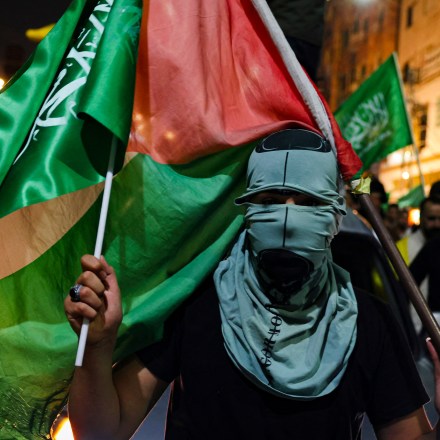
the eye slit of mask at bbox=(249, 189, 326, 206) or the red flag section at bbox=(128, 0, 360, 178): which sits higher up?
the red flag section at bbox=(128, 0, 360, 178)

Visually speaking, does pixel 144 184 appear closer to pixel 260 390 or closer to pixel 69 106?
pixel 69 106

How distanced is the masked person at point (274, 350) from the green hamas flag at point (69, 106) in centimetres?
46

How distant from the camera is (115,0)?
236 cm

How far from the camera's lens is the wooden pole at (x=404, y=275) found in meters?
2.43

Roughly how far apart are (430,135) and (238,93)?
29.2 m

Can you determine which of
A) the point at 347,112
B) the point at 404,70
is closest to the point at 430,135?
the point at 404,70

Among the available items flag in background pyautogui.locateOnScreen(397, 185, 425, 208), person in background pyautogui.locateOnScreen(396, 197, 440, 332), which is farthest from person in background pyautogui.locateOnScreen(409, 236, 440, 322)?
flag in background pyautogui.locateOnScreen(397, 185, 425, 208)

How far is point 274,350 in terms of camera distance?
6.77 ft

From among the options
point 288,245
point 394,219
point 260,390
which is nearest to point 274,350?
point 260,390

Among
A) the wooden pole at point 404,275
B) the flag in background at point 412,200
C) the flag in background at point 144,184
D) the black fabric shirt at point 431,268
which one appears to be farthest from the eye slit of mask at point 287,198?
the flag in background at point 412,200

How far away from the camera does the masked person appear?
2021mm

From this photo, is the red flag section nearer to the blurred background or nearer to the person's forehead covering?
the person's forehead covering

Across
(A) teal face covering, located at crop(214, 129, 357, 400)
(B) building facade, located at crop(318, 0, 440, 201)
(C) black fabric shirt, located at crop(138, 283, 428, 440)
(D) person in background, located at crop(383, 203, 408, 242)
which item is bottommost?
(B) building facade, located at crop(318, 0, 440, 201)

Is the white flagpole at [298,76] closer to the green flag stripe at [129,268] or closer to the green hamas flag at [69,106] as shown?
the green flag stripe at [129,268]
